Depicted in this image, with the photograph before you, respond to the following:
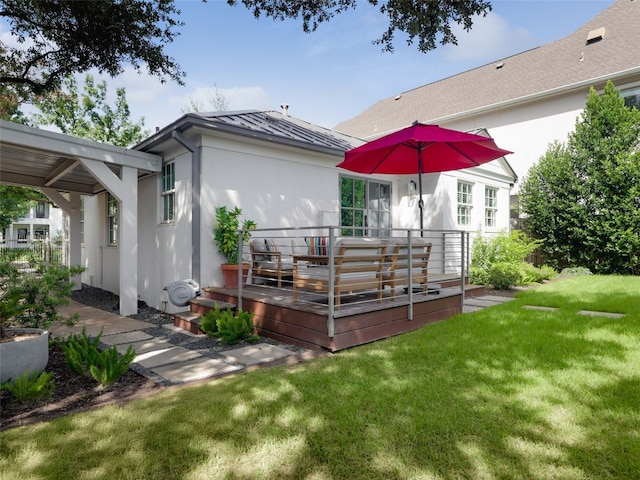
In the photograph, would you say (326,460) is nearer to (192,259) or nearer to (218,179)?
(192,259)

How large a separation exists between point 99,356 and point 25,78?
8.54 metres

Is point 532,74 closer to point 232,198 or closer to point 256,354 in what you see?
point 232,198

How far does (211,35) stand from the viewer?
7.62m

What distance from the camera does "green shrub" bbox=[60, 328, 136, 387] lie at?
3.20 metres

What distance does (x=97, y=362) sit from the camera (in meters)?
3.44

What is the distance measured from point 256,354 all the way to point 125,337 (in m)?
2.14

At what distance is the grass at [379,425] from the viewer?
202 cm

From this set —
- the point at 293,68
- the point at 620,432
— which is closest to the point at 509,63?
the point at 293,68

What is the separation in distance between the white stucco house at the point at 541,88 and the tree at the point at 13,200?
50.9 feet

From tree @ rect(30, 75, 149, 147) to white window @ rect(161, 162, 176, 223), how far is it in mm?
14005

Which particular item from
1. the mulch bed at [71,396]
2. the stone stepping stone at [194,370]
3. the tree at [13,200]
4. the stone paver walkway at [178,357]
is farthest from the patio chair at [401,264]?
the tree at [13,200]

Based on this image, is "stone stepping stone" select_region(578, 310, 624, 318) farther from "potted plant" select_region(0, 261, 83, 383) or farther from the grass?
"potted plant" select_region(0, 261, 83, 383)

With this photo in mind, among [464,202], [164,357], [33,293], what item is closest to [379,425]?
[164,357]

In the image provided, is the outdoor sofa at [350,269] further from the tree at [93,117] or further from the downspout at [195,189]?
the tree at [93,117]
